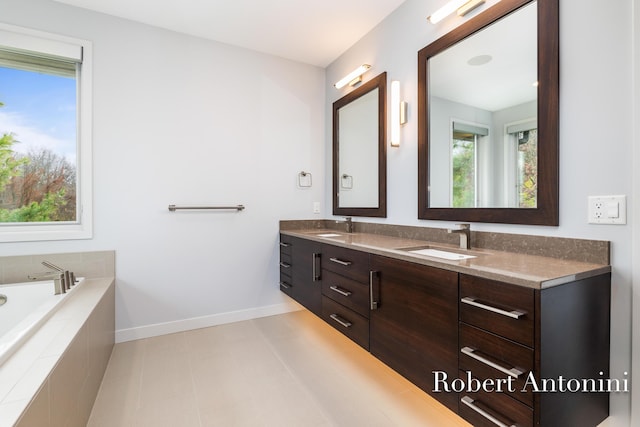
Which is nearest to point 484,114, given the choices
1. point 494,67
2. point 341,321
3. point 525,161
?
point 494,67

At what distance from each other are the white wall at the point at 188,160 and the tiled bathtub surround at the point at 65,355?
0.38 ft

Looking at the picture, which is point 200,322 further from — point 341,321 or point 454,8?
point 454,8

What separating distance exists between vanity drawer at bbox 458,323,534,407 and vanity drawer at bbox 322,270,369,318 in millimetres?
636

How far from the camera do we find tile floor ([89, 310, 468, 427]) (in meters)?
1.55

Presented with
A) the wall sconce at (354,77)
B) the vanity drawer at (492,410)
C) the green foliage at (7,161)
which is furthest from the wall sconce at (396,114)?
the green foliage at (7,161)

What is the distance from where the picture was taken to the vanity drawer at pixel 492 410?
3.36ft

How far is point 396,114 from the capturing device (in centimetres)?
225

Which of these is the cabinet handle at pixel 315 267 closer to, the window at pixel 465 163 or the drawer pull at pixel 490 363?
the window at pixel 465 163

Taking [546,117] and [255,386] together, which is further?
[255,386]

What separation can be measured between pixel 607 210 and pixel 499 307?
0.64 m

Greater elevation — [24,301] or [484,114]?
[484,114]

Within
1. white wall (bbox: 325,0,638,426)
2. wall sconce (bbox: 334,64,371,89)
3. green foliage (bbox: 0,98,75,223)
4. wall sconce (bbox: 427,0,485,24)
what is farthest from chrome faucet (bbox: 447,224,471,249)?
green foliage (bbox: 0,98,75,223)

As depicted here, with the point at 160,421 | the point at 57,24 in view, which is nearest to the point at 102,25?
the point at 57,24

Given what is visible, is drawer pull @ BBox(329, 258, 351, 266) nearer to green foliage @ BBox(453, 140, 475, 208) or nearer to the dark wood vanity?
the dark wood vanity
